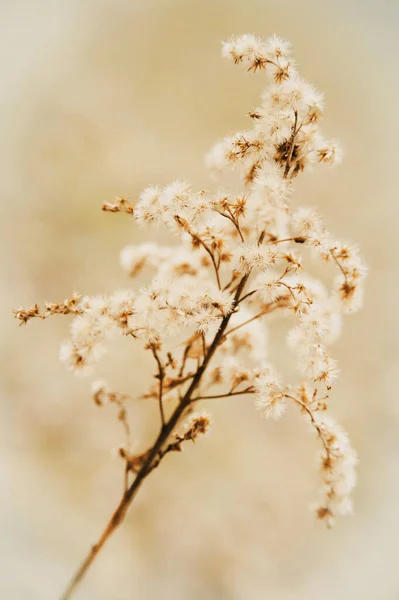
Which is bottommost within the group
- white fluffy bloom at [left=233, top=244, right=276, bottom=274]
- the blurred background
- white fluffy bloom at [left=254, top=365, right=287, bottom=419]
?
white fluffy bloom at [left=254, top=365, right=287, bottom=419]

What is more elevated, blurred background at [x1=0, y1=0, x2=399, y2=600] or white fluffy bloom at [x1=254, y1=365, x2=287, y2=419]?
blurred background at [x1=0, y1=0, x2=399, y2=600]

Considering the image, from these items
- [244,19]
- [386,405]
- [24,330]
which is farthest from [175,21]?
[386,405]

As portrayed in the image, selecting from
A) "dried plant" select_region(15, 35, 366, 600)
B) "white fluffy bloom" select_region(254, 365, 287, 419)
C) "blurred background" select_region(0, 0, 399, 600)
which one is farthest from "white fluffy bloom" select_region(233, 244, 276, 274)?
"blurred background" select_region(0, 0, 399, 600)

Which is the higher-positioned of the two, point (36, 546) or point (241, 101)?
point (241, 101)

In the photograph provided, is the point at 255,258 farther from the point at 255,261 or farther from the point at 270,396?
the point at 270,396

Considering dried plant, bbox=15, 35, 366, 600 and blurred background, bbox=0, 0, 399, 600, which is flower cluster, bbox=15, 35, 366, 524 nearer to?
dried plant, bbox=15, 35, 366, 600

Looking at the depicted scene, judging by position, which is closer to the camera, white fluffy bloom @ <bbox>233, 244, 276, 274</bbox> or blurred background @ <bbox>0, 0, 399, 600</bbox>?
white fluffy bloom @ <bbox>233, 244, 276, 274</bbox>

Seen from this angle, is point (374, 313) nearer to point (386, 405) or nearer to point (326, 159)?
point (386, 405)

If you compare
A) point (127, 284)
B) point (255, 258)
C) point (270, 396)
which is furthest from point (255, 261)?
point (127, 284)

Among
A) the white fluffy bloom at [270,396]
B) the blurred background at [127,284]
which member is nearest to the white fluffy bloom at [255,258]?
the white fluffy bloom at [270,396]

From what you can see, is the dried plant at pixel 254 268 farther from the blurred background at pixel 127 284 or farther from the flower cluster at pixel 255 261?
the blurred background at pixel 127 284
